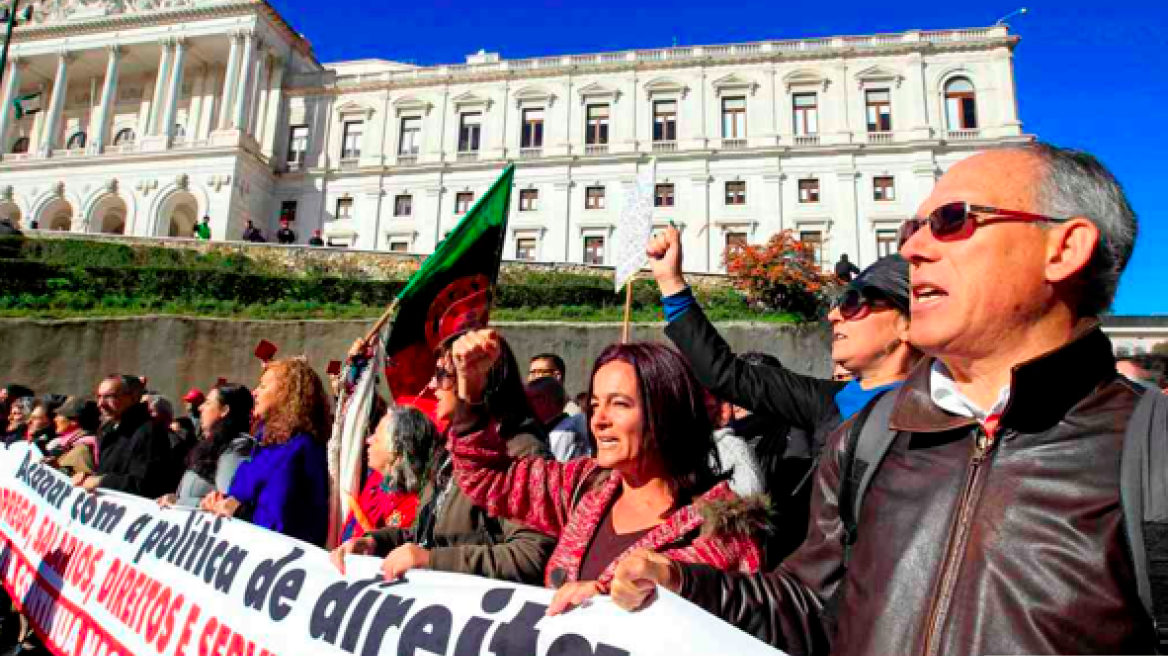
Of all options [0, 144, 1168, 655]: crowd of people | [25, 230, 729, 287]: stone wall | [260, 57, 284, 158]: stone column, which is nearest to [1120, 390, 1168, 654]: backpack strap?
[0, 144, 1168, 655]: crowd of people

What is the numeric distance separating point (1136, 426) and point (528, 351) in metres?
19.2

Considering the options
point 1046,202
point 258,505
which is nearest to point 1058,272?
point 1046,202

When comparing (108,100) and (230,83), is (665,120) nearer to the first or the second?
(230,83)

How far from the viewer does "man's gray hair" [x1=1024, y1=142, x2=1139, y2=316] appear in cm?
134

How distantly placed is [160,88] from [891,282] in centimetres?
4476

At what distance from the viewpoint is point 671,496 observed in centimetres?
226

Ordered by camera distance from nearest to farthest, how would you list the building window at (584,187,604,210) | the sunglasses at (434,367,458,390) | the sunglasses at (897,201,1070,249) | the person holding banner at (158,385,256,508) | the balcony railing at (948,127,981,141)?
the sunglasses at (897,201,1070,249) < the sunglasses at (434,367,458,390) < the person holding banner at (158,385,256,508) < the balcony railing at (948,127,981,141) < the building window at (584,187,604,210)

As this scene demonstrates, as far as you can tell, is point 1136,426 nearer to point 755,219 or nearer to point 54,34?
point 755,219

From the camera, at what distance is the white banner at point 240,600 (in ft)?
5.88

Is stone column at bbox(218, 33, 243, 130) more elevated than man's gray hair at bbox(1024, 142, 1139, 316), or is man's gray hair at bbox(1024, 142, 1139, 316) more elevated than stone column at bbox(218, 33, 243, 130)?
stone column at bbox(218, 33, 243, 130)

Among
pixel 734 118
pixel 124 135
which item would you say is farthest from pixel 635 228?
pixel 124 135

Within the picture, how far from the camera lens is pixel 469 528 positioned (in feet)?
9.46

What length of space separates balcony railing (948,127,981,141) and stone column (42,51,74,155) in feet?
156

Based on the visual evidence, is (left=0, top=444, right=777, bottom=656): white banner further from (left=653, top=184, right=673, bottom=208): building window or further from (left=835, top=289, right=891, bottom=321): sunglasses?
(left=653, top=184, right=673, bottom=208): building window
